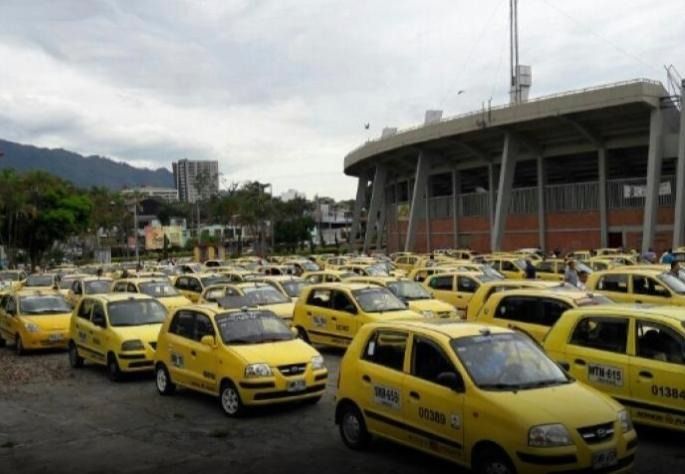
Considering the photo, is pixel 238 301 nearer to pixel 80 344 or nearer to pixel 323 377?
pixel 80 344

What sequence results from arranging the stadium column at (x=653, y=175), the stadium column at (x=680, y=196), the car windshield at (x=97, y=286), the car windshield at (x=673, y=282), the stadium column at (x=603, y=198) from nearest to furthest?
the car windshield at (x=673, y=282) → the car windshield at (x=97, y=286) → the stadium column at (x=680, y=196) → the stadium column at (x=653, y=175) → the stadium column at (x=603, y=198)

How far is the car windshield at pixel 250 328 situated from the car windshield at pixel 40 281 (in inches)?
857

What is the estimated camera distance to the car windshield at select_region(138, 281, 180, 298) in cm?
2277

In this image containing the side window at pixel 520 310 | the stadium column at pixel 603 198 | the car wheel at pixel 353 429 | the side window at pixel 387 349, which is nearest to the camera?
the side window at pixel 387 349

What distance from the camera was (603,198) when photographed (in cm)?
5159

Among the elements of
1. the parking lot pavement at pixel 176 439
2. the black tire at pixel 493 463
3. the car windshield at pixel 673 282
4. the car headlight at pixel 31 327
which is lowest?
the parking lot pavement at pixel 176 439

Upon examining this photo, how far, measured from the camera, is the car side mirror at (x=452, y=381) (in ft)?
26.1

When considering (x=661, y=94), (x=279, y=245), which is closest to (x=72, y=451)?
(x=661, y=94)

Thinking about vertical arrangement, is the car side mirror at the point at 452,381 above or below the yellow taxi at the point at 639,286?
below

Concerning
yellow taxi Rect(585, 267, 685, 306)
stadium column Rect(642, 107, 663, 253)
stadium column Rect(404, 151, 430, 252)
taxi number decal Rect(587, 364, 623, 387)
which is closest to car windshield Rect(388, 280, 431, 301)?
yellow taxi Rect(585, 267, 685, 306)

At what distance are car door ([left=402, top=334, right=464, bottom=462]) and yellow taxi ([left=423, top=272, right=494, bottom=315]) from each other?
1314 cm

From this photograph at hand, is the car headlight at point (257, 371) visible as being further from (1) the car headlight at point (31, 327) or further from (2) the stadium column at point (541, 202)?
(2) the stadium column at point (541, 202)

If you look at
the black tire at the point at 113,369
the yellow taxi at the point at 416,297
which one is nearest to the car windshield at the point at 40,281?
the yellow taxi at the point at 416,297

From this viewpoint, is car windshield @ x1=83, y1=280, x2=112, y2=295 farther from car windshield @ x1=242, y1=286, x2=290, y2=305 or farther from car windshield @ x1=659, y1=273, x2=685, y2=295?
car windshield @ x1=659, y1=273, x2=685, y2=295
